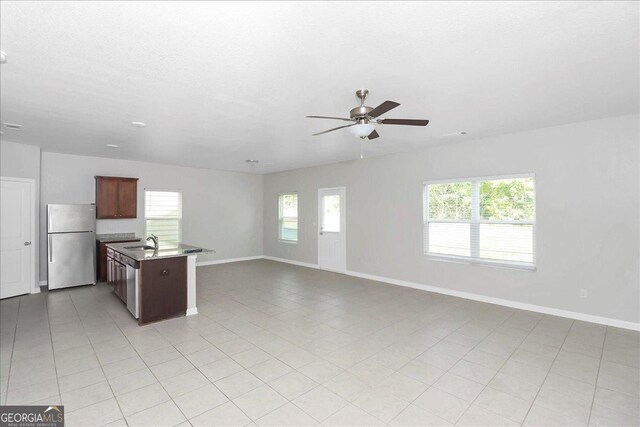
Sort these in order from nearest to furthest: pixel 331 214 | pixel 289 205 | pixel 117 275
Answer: pixel 117 275 < pixel 331 214 < pixel 289 205

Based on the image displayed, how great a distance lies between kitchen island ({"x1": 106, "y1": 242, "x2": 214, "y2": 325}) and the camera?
3.85 metres

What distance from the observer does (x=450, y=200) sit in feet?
17.5

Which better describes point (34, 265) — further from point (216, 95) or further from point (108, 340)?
point (216, 95)

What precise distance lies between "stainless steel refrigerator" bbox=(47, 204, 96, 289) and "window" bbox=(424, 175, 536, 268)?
6.32 m

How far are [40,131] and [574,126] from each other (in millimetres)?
7355

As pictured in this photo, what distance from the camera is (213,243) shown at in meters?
8.23

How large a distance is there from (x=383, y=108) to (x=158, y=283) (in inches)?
138

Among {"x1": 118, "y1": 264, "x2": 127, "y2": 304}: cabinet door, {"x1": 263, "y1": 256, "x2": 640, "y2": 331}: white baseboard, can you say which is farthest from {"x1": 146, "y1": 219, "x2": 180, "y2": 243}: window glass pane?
{"x1": 263, "y1": 256, "x2": 640, "y2": 331}: white baseboard

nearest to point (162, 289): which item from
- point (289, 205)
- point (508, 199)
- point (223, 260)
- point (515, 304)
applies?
point (223, 260)

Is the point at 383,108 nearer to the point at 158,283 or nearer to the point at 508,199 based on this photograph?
the point at 508,199

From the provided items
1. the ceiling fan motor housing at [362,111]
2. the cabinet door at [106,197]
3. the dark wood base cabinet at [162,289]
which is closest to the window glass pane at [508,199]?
the ceiling fan motor housing at [362,111]

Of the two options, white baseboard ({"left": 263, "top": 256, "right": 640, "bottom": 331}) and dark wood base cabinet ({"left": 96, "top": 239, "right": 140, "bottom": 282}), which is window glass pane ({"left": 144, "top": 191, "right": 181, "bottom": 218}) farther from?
white baseboard ({"left": 263, "top": 256, "right": 640, "bottom": 331})

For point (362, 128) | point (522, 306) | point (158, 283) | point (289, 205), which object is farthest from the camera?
point (289, 205)

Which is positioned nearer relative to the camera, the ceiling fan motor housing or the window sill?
the ceiling fan motor housing
